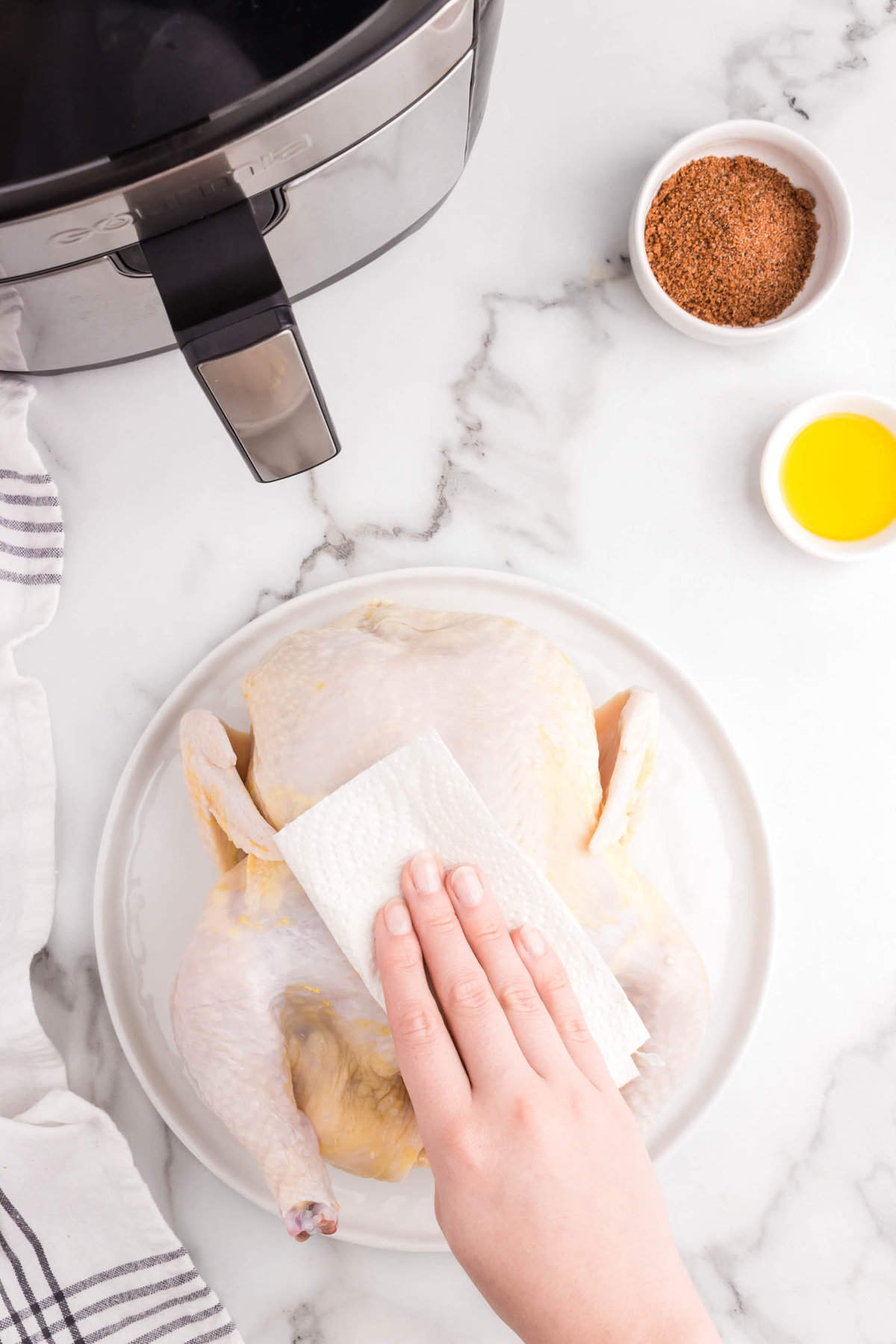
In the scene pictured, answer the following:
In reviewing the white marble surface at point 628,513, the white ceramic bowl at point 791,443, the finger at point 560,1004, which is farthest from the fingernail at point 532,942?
the white ceramic bowl at point 791,443

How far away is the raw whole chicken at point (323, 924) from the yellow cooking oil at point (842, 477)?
12.8 inches

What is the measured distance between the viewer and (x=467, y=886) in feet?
2.15

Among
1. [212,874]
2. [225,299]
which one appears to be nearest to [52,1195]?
[212,874]

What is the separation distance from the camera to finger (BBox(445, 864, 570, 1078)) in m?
0.66

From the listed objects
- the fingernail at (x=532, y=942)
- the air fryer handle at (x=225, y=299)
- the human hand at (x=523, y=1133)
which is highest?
the air fryer handle at (x=225, y=299)

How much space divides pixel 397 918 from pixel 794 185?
30.0 inches

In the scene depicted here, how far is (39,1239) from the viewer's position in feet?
2.61

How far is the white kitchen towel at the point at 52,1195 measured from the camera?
0.79m

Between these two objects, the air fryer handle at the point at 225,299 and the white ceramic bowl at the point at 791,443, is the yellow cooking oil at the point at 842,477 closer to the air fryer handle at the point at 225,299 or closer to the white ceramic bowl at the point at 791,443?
the white ceramic bowl at the point at 791,443

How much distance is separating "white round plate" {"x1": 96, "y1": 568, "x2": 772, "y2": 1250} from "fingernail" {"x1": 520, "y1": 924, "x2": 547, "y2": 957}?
222mm

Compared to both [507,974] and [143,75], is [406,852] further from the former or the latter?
[143,75]

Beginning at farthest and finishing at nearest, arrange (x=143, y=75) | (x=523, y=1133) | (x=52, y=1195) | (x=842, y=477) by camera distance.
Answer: (x=842, y=477) < (x=52, y=1195) < (x=523, y=1133) < (x=143, y=75)

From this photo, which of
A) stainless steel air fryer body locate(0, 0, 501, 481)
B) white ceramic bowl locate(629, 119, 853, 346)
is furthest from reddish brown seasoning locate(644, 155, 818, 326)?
stainless steel air fryer body locate(0, 0, 501, 481)

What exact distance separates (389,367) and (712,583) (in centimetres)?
38
